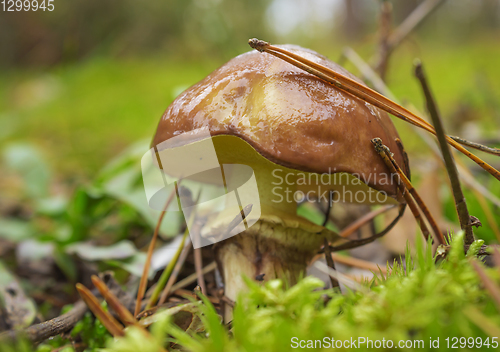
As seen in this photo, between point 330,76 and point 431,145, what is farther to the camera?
point 431,145

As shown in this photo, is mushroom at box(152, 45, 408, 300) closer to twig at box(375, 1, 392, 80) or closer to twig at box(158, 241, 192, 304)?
twig at box(158, 241, 192, 304)

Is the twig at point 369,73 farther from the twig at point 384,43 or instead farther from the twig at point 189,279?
the twig at point 189,279

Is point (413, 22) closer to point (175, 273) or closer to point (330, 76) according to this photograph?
point (330, 76)

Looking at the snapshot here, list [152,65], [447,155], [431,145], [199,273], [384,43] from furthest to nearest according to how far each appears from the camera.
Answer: [152,65]
[384,43]
[431,145]
[199,273]
[447,155]

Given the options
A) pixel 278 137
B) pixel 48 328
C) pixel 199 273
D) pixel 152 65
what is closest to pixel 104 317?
pixel 48 328

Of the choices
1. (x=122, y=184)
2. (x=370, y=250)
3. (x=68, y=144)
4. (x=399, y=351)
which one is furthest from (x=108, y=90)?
(x=399, y=351)

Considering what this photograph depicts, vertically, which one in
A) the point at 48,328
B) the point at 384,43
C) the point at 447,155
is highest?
the point at 384,43

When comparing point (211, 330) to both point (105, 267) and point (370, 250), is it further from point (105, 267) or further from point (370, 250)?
point (370, 250)
